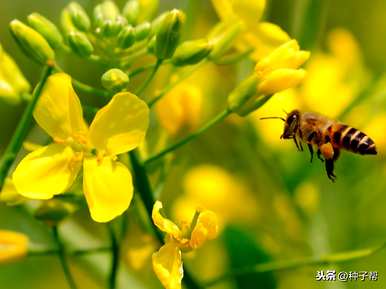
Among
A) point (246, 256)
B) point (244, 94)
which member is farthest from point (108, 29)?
point (246, 256)

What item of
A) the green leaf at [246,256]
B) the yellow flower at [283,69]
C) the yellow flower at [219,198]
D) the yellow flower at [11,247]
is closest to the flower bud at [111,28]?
the yellow flower at [283,69]

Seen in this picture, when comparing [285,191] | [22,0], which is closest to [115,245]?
[285,191]

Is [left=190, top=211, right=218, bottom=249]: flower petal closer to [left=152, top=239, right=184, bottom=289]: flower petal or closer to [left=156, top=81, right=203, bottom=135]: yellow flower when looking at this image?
[left=152, top=239, right=184, bottom=289]: flower petal

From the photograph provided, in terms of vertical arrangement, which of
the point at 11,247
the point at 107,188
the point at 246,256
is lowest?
the point at 246,256

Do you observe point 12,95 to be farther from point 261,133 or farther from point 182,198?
point 182,198

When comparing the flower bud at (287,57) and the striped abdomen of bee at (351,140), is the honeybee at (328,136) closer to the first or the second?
the striped abdomen of bee at (351,140)

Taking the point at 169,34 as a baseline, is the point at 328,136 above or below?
below
